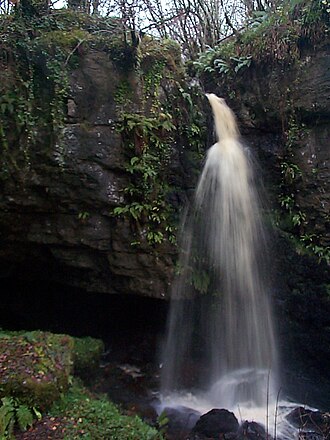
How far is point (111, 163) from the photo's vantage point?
628 centimetres

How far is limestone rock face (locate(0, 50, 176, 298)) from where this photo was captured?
20.0ft

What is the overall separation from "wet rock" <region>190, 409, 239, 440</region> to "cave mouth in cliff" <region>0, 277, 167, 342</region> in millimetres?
2428

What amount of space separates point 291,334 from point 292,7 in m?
6.87

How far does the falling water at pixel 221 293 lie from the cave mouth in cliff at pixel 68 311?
909mm

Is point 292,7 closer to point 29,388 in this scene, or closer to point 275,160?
point 275,160

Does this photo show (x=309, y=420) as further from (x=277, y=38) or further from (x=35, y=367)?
(x=277, y=38)

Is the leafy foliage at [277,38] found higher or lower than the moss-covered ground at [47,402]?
higher

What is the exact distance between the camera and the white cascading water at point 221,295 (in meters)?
6.96

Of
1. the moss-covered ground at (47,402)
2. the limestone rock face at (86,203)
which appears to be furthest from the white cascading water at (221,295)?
the moss-covered ground at (47,402)

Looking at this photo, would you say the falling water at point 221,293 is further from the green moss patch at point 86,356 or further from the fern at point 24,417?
the fern at point 24,417

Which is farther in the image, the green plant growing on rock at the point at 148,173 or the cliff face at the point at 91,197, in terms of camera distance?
the green plant growing on rock at the point at 148,173

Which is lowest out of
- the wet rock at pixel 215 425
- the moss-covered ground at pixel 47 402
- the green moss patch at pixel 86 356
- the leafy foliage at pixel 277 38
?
the wet rock at pixel 215 425

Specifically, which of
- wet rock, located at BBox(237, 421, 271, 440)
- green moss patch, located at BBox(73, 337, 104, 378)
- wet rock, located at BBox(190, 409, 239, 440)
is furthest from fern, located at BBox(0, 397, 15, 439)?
wet rock, located at BBox(237, 421, 271, 440)

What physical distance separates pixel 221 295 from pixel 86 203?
3096mm
